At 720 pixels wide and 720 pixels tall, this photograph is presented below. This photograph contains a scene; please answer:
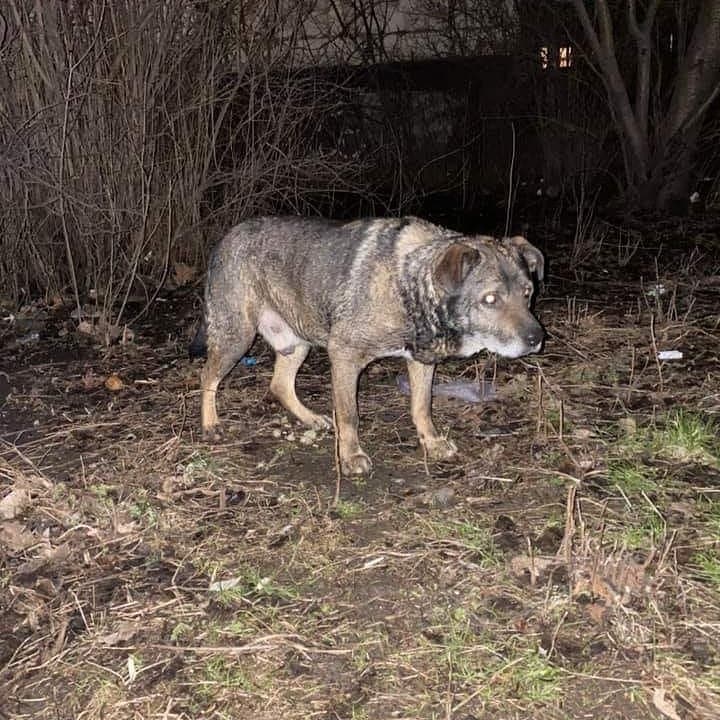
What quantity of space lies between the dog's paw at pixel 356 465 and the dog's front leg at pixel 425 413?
436 millimetres

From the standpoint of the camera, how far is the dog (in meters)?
4.29

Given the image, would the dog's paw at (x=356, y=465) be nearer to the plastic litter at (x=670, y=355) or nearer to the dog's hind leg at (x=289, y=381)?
the dog's hind leg at (x=289, y=381)

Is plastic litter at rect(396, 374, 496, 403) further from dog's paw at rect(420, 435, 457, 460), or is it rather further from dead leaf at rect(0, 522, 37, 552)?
dead leaf at rect(0, 522, 37, 552)

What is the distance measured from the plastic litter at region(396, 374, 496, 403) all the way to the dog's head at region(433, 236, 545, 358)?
149 centimetres

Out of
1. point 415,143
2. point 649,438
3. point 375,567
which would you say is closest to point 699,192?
point 415,143

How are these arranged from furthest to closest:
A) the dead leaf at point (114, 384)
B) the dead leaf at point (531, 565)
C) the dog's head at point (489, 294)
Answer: the dead leaf at point (114, 384) < the dog's head at point (489, 294) < the dead leaf at point (531, 565)

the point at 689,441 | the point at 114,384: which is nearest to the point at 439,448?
the point at 689,441

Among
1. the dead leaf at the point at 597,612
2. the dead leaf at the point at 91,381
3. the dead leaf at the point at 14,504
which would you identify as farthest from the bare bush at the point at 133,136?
the dead leaf at the point at 597,612

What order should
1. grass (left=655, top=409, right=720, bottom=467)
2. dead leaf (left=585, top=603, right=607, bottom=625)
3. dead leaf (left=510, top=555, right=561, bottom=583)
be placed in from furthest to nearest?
grass (left=655, top=409, right=720, bottom=467), dead leaf (left=510, top=555, right=561, bottom=583), dead leaf (left=585, top=603, right=607, bottom=625)

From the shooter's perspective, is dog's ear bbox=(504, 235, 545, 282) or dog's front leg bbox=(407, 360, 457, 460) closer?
dog's ear bbox=(504, 235, 545, 282)

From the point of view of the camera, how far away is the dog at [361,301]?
14.1ft

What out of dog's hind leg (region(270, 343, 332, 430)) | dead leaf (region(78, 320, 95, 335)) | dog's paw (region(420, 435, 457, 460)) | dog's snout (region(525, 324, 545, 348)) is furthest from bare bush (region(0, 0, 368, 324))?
dog's snout (region(525, 324, 545, 348))

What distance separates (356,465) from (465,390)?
1.47 meters

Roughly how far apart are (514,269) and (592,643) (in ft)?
6.58
